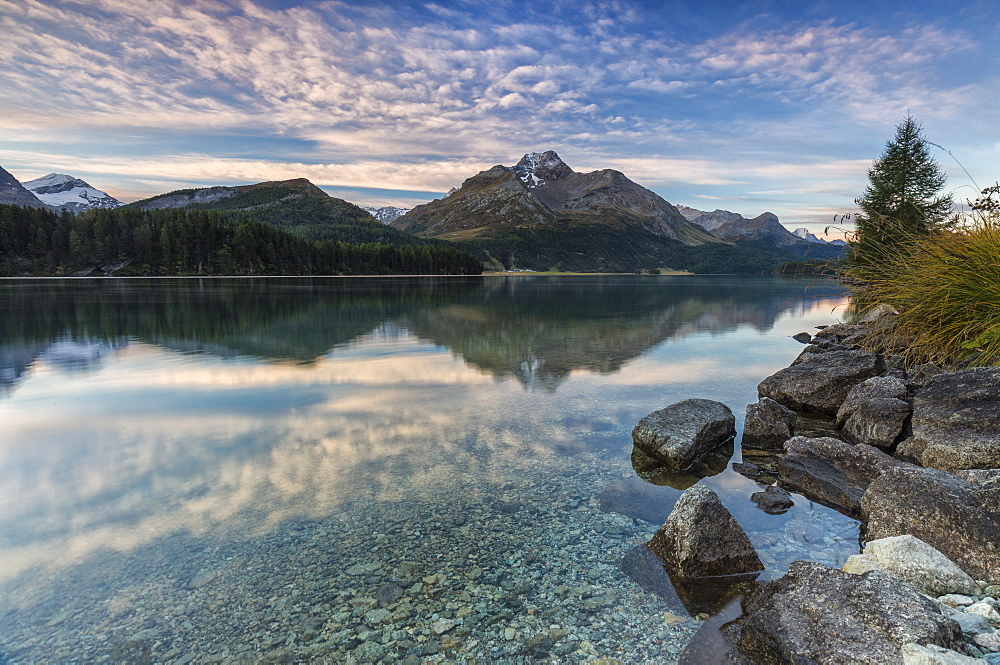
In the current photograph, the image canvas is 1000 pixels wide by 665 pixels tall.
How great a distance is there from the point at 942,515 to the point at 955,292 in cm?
819

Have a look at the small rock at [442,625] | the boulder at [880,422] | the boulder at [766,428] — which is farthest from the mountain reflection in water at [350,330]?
the small rock at [442,625]

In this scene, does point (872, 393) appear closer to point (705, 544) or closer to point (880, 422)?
point (880, 422)

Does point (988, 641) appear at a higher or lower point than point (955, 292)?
lower

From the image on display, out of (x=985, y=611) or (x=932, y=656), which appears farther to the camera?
(x=985, y=611)

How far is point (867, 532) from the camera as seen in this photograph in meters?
7.64

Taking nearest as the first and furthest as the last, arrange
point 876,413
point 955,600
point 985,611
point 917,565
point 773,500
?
1. point 985,611
2. point 955,600
3. point 917,565
4. point 773,500
5. point 876,413

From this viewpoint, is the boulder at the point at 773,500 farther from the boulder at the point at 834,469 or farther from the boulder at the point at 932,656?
the boulder at the point at 932,656

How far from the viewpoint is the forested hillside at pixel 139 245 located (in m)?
160

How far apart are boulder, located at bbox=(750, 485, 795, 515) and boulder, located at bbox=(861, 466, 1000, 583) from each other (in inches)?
59.1

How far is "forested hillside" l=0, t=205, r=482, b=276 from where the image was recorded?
16025cm

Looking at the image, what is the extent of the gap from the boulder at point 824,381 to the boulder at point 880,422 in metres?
2.86

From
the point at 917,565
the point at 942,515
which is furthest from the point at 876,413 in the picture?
the point at 917,565

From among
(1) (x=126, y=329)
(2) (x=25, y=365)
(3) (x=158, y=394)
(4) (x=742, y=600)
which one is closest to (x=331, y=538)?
(4) (x=742, y=600)

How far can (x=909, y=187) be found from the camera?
5847cm
